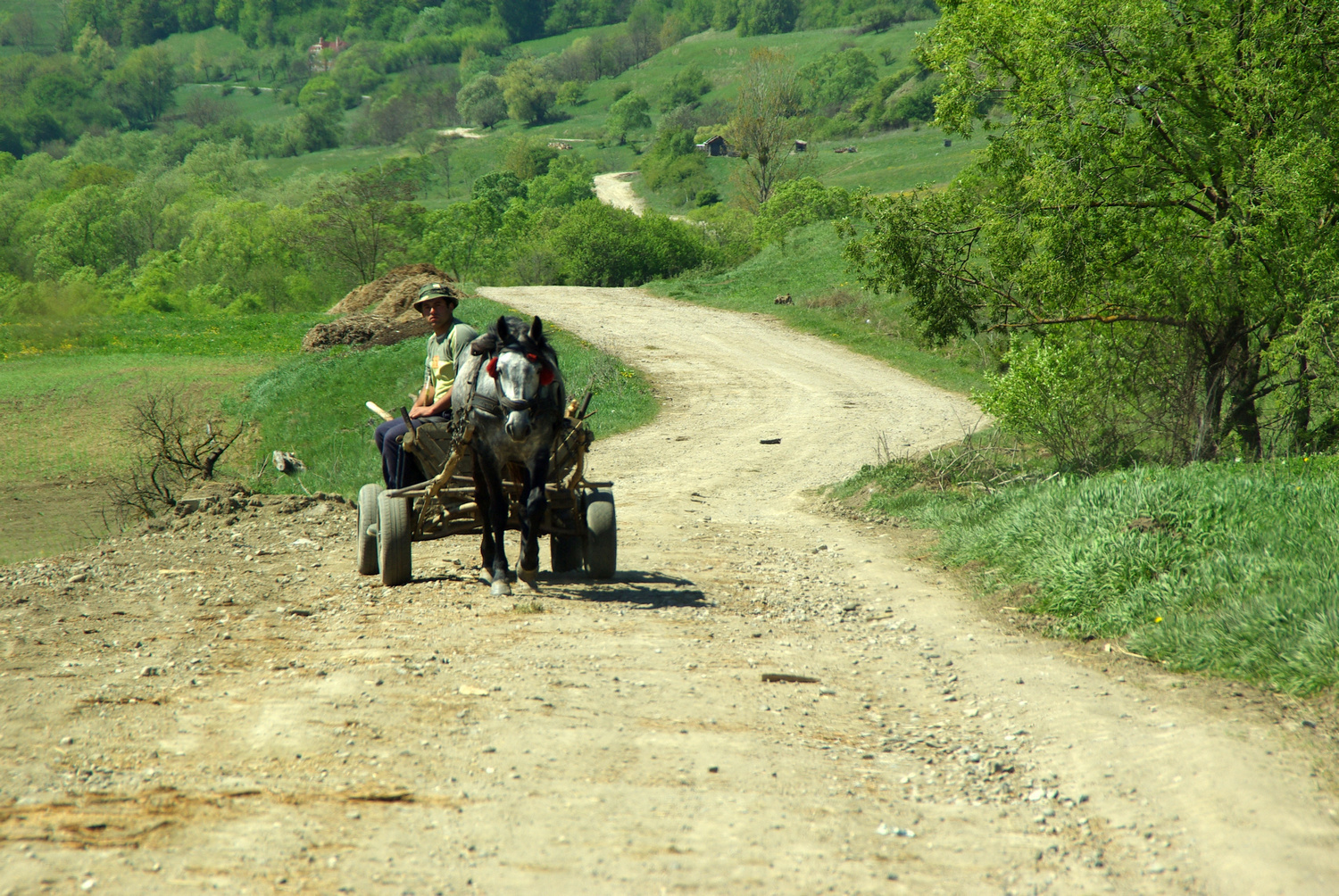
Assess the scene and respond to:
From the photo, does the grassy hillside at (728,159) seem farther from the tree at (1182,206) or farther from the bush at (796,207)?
the tree at (1182,206)

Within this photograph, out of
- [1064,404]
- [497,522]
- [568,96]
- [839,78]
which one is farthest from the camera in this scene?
[568,96]

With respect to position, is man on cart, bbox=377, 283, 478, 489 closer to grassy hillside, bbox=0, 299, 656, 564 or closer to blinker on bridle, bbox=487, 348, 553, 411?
blinker on bridle, bbox=487, 348, 553, 411

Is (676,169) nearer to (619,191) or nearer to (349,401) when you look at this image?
(619,191)

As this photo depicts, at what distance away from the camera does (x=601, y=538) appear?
8.29m

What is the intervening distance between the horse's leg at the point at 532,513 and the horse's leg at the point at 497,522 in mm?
165

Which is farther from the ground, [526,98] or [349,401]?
[526,98]

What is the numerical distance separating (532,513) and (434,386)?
193 centimetres

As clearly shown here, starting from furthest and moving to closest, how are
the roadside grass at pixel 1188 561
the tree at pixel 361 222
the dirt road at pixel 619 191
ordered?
the dirt road at pixel 619 191 < the tree at pixel 361 222 < the roadside grass at pixel 1188 561

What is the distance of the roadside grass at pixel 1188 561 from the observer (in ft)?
19.0

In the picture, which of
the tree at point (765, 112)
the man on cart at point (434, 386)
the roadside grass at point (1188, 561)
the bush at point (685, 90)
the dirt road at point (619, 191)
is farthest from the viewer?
the bush at point (685, 90)

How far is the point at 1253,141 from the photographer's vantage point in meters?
11.9

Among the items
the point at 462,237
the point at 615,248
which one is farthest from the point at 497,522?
the point at 462,237

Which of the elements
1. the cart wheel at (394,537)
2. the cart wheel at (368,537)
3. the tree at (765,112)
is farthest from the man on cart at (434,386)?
the tree at (765,112)

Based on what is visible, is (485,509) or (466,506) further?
(466,506)
